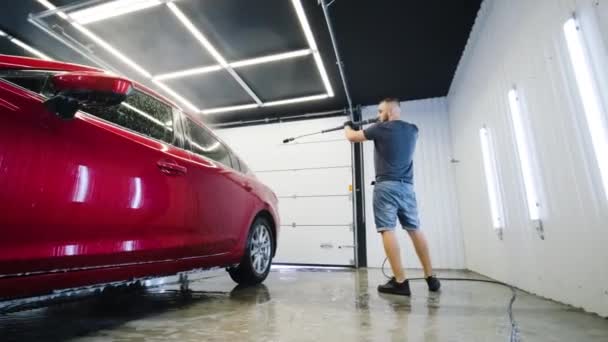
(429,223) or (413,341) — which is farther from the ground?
(429,223)

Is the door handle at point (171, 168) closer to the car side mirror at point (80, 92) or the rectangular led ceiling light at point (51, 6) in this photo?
the car side mirror at point (80, 92)

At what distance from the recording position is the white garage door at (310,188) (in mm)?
4789

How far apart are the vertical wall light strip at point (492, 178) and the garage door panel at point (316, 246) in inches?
86.7

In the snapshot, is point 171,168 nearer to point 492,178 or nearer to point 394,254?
point 394,254

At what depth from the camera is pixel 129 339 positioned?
3.63 feet

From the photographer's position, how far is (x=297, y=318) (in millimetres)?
1430

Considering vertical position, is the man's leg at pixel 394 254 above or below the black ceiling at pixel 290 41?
below


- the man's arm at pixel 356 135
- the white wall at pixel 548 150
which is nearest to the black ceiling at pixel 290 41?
the white wall at pixel 548 150

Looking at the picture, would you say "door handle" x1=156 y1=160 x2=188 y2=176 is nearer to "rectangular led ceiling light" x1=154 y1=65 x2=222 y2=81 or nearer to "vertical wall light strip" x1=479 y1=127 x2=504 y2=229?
"vertical wall light strip" x1=479 y1=127 x2=504 y2=229

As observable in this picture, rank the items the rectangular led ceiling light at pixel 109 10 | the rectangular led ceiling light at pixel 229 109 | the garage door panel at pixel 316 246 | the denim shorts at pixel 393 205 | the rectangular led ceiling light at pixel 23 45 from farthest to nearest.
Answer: the rectangular led ceiling light at pixel 229 109, the garage door panel at pixel 316 246, the rectangular led ceiling light at pixel 23 45, the rectangular led ceiling light at pixel 109 10, the denim shorts at pixel 393 205

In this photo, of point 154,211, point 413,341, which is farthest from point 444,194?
point 154,211

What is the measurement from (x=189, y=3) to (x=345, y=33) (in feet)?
Answer: 5.17

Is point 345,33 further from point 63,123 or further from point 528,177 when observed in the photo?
point 63,123

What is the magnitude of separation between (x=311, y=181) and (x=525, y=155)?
10.9 ft
